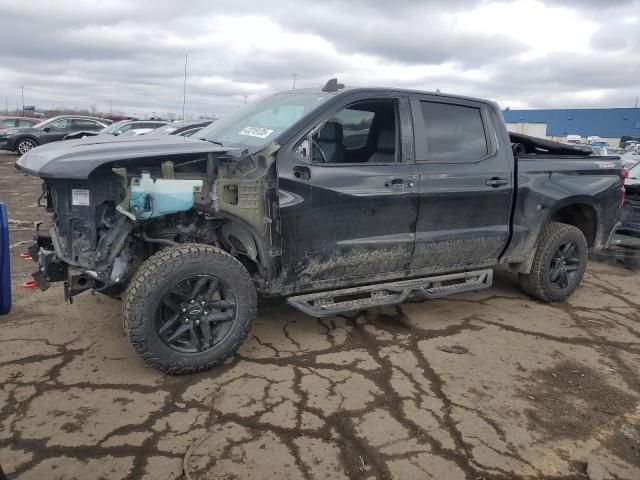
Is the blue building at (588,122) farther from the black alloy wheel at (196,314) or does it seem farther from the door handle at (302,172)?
the black alloy wheel at (196,314)

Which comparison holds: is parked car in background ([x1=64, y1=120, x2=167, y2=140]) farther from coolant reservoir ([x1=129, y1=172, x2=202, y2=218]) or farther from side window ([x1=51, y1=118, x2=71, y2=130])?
coolant reservoir ([x1=129, y1=172, x2=202, y2=218])

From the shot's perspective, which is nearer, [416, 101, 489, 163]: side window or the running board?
the running board

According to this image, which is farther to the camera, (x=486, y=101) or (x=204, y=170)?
(x=486, y=101)

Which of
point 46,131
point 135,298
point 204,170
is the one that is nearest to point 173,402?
point 135,298

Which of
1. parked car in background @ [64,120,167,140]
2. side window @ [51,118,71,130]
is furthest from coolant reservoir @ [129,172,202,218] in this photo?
side window @ [51,118,71,130]

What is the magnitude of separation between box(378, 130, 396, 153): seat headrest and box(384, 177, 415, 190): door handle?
10.5 inches

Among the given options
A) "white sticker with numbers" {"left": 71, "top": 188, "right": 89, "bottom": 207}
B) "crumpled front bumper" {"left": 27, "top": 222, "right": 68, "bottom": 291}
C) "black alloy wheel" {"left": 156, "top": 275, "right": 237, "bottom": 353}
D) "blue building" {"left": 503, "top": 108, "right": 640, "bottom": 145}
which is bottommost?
"black alloy wheel" {"left": 156, "top": 275, "right": 237, "bottom": 353}

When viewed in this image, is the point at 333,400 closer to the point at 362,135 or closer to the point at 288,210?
the point at 288,210

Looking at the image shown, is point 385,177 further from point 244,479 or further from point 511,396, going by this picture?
point 244,479

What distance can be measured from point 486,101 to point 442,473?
324 centimetres

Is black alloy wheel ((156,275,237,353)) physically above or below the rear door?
below

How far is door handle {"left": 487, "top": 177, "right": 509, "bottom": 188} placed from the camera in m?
4.26

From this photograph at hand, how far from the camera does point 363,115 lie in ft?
13.3

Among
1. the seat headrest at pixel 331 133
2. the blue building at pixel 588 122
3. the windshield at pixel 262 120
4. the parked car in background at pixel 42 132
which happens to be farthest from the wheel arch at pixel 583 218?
the blue building at pixel 588 122
